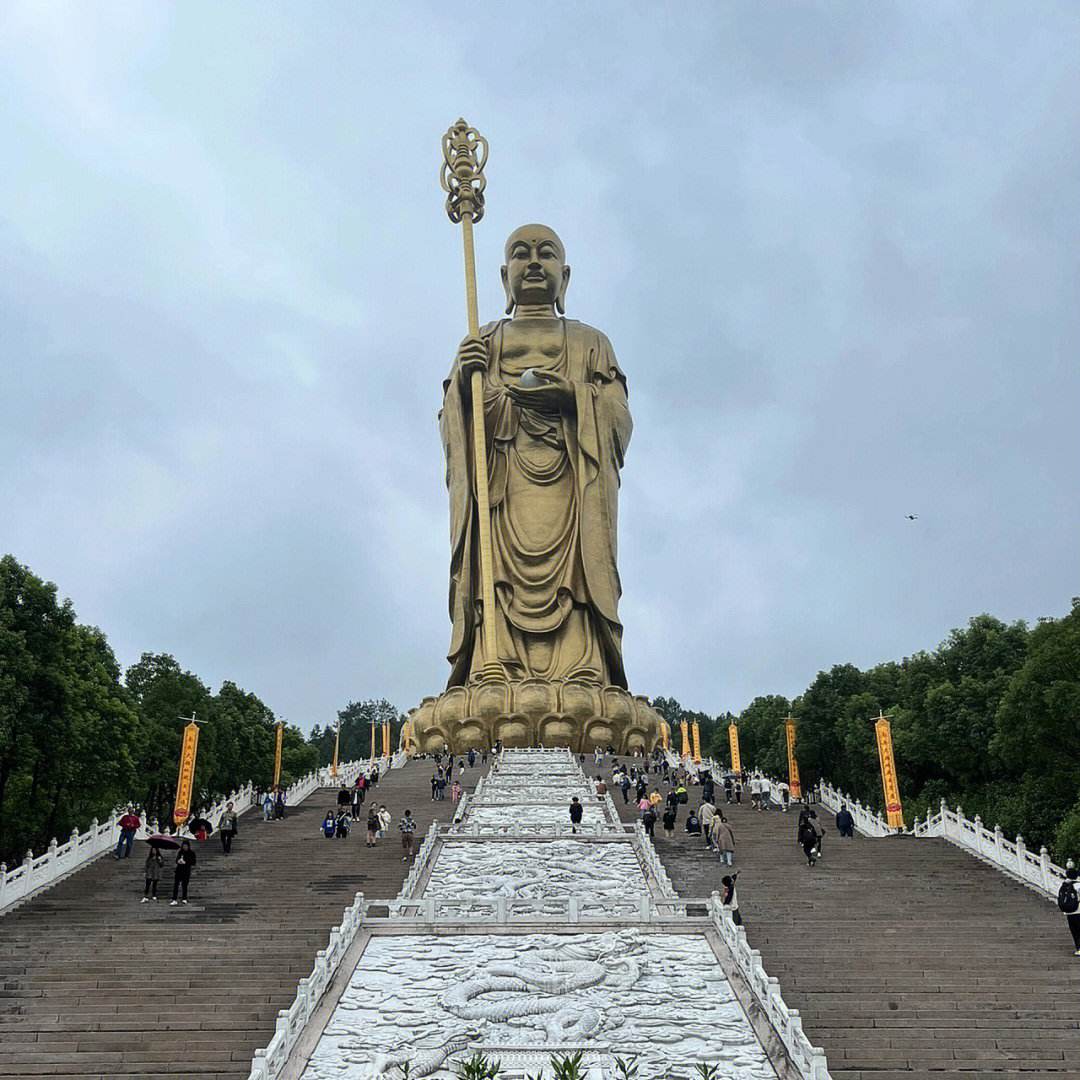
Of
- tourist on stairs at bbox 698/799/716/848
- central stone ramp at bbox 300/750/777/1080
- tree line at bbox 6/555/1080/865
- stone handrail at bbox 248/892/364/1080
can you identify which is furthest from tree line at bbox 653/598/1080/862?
stone handrail at bbox 248/892/364/1080

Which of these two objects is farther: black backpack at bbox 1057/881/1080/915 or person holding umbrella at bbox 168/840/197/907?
person holding umbrella at bbox 168/840/197/907

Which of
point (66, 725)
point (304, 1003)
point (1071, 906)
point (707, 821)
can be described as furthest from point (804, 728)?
point (304, 1003)

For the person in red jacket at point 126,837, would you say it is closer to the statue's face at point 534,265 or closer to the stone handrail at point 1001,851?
the stone handrail at point 1001,851

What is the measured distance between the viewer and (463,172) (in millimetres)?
29844

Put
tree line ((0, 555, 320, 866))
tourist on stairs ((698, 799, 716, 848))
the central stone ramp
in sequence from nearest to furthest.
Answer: the central stone ramp < tourist on stairs ((698, 799, 716, 848)) < tree line ((0, 555, 320, 866))

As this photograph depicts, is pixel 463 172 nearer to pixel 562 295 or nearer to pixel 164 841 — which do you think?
pixel 562 295

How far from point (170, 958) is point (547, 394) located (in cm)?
2150

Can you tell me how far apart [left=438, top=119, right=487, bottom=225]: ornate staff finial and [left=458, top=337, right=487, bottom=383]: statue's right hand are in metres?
3.46

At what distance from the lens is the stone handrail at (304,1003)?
731 cm

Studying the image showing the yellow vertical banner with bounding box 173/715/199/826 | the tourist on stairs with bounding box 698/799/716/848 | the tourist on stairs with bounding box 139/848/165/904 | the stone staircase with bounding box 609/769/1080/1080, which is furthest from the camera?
the yellow vertical banner with bounding box 173/715/199/826

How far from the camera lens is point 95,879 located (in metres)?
14.0

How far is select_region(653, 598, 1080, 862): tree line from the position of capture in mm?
18500

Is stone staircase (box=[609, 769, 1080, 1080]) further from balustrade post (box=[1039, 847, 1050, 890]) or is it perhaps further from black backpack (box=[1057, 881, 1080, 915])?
black backpack (box=[1057, 881, 1080, 915])

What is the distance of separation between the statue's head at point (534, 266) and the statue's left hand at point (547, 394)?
2.75 m
